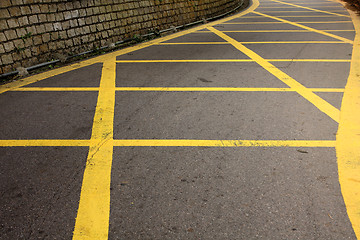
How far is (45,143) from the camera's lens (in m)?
2.98

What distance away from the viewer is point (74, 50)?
6.14 meters

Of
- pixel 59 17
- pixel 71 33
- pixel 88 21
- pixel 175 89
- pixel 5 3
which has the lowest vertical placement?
pixel 175 89

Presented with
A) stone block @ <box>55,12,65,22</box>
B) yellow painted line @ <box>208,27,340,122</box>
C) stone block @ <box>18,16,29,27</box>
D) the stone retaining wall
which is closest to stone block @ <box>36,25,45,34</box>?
the stone retaining wall

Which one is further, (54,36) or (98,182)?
(54,36)

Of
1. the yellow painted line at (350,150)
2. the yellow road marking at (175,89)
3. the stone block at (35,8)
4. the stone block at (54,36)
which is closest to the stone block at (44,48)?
the stone block at (54,36)

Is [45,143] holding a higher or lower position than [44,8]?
lower

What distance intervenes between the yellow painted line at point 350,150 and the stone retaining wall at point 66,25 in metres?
5.25

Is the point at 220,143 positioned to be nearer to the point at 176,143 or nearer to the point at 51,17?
the point at 176,143

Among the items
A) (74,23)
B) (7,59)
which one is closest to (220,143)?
(7,59)

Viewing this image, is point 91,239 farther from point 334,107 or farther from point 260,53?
point 260,53

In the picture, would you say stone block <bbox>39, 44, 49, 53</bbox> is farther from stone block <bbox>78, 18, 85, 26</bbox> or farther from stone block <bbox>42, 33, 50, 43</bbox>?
stone block <bbox>78, 18, 85, 26</bbox>

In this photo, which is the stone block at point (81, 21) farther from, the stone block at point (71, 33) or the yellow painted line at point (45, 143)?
the yellow painted line at point (45, 143)

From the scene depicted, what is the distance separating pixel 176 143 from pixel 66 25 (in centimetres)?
441

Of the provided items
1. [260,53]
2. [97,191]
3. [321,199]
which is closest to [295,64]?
[260,53]
